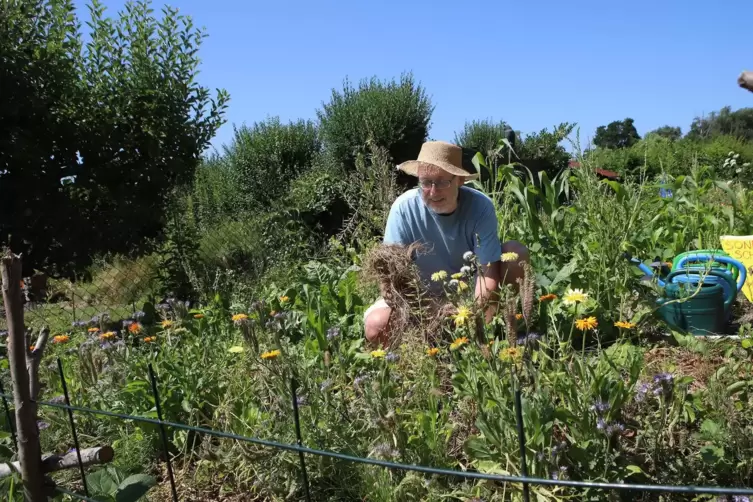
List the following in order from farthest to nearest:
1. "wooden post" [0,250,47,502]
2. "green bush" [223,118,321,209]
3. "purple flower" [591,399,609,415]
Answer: "green bush" [223,118,321,209], "purple flower" [591,399,609,415], "wooden post" [0,250,47,502]

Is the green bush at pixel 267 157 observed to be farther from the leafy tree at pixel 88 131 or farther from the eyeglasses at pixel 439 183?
the eyeglasses at pixel 439 183

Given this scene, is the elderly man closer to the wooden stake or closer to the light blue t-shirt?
the light blue t-shirt

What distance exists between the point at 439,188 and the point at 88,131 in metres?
3.21

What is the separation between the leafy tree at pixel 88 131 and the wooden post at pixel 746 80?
4.62 m

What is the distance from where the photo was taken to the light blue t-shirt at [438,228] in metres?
2.82

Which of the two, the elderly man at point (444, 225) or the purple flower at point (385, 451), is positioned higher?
the elderly man at point (444, 225)

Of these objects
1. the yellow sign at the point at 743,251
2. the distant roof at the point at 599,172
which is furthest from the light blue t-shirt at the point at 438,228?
the yellow sign at the point at 743,251

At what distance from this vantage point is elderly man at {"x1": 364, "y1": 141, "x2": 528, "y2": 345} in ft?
8.93

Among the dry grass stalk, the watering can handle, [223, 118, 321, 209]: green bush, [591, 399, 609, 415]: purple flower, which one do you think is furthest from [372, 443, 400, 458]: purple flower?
[223, 118, 321, 209]: green bush

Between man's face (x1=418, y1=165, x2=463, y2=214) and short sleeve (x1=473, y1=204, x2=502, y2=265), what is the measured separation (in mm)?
156

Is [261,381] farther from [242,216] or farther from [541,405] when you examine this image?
[242,216]

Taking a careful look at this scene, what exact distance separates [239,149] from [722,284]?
9716mm

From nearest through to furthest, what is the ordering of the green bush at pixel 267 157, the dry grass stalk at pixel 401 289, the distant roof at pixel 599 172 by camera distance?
the dry grass stalk at pixel 401 289, the distant roof at pixel 599 172, the green bush at pixel 267 157

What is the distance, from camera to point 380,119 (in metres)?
10.4
